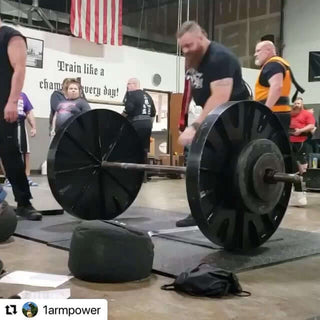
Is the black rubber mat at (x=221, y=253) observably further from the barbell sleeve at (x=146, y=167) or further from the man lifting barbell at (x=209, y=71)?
the man lifting barbell at (x=209, y=71)

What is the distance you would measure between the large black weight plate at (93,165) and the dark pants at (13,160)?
278 millimetres

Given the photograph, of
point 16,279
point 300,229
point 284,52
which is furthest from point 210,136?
point 284,52

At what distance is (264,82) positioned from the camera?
3.93 metres

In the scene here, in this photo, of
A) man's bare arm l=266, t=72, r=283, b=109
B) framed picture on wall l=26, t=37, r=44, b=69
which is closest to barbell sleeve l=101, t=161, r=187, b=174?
man's bare arm l=266, t=72, r=283, b=109

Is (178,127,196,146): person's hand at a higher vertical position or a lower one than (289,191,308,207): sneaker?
higher

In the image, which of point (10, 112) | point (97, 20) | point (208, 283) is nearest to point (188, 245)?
point (208, 283)

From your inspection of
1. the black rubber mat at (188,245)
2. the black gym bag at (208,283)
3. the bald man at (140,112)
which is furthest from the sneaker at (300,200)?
the black gym bag at (208,283)

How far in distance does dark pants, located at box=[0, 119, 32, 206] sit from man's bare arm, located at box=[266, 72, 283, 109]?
1749mm

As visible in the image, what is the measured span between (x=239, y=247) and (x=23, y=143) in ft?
13.3

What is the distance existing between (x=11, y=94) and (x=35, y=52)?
205 inches

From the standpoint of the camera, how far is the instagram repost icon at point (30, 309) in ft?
4.00

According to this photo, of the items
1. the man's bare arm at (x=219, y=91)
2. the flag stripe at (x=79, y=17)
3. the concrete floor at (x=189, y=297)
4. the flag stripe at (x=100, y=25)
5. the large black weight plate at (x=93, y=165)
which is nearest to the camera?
the concrete floor at (x=189, y=297)

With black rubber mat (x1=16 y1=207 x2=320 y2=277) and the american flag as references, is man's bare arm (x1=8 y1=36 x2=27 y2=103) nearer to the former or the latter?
black rubber mat (x1=16 y1=207 x2=320 y2=277)

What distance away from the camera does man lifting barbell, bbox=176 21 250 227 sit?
9.33 ft
